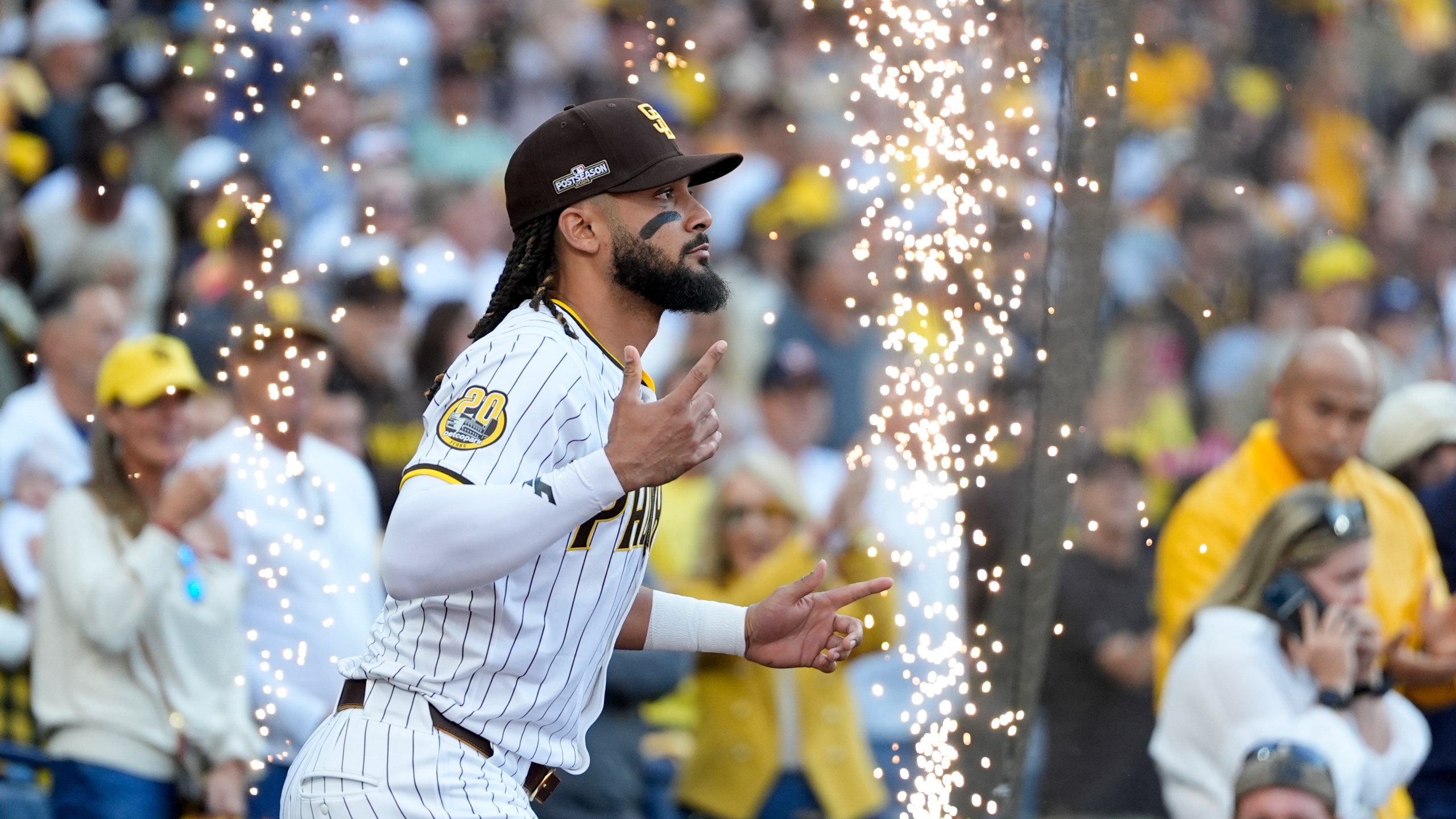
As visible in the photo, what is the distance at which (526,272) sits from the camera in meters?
3.29

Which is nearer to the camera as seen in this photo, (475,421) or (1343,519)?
(475,421)

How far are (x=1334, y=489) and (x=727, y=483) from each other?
1.88 m

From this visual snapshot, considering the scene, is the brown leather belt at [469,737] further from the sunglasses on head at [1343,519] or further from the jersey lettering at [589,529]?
the sunglasses on head at [1343,519]

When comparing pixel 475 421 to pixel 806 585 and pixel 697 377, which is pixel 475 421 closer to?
pixel 697 377

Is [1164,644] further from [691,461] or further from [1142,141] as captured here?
[1142,141]

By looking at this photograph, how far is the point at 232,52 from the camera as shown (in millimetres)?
6387

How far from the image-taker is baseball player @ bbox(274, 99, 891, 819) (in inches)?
110

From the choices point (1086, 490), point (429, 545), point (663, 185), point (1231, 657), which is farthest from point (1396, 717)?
point (429, 545)

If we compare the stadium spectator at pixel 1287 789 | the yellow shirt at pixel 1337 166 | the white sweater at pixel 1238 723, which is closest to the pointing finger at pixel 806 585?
the stadium spectator at pixel 1287 789

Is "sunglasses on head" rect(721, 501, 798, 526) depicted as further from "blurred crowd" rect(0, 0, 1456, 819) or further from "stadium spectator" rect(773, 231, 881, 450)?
"stadium spectator" rect(773, 231, 881, 450)

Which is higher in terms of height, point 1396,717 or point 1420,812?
point 1396,717

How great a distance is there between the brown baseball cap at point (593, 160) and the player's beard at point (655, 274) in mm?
95

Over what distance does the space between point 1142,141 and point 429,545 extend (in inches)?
272

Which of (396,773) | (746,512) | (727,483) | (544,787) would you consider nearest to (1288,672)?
(746,512)
